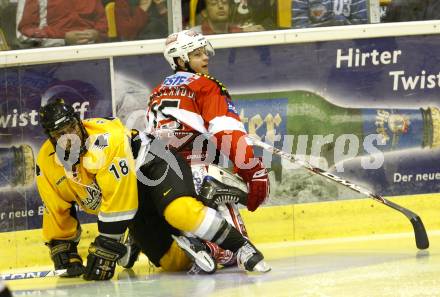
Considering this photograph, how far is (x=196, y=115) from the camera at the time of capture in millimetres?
5410

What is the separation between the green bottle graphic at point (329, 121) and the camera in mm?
6344

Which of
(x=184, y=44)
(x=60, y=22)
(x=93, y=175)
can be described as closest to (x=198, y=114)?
(x=184, y=44)

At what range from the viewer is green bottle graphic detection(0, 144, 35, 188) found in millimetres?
6168

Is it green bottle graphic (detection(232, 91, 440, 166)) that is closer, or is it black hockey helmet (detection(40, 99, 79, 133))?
black hockey helmet (detection(40, 99, 79, 133))

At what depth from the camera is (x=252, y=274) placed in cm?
504

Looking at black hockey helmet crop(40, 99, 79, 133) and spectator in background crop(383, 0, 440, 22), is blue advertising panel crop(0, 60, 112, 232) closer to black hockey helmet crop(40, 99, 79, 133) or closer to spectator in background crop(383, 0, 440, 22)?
black hockey helmet crop(40, 99, 79, 133)

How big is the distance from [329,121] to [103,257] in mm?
1920

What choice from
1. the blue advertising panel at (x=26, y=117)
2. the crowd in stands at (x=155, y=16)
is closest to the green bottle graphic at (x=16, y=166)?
the blue advertising panel at (x=26, y=117)

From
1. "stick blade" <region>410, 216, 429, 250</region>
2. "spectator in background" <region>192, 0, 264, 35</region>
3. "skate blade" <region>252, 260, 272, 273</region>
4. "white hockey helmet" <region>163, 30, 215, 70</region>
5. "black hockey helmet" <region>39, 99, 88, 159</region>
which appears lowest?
"skate blade" <region>252, 260, 272, 273</region>

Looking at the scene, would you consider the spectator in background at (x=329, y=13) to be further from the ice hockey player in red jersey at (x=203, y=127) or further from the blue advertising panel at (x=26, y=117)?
the blue advertising panel at (x=26, y=117)

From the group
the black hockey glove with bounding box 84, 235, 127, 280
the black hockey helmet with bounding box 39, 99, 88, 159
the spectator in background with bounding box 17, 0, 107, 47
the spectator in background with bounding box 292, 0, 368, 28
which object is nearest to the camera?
the black hockey helmet with bounding box 39, 99, 88, 159

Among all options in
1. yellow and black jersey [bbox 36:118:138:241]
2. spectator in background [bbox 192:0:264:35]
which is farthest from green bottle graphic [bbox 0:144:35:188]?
spectator in background [bbox 192:0:264:35]

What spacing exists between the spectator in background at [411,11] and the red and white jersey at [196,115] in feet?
5.14

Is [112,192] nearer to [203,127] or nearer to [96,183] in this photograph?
[96,183]
